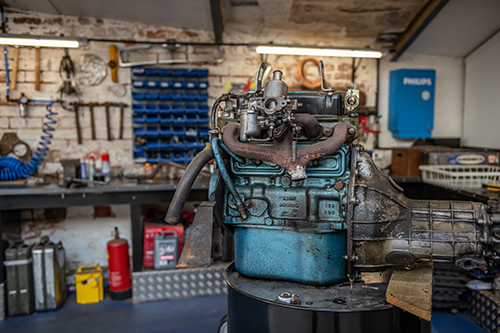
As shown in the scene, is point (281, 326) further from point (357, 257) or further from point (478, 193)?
point (478, 193)

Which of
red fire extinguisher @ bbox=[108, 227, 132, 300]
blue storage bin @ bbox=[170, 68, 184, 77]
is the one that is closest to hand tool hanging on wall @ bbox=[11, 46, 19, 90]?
blue storage bin @ bbox=[170, 68, 184, 77]

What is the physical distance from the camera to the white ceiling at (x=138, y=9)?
12.1 ft

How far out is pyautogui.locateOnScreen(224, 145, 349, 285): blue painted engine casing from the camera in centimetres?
159

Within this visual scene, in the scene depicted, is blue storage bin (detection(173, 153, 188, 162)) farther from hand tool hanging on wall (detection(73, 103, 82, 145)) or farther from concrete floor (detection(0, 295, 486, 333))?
concrete floor (detection(0, 295, 486, 333))

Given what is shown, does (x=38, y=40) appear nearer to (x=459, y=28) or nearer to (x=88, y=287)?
(x=88, y=287)

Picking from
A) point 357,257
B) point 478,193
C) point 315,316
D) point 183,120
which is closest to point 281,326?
point 315,316

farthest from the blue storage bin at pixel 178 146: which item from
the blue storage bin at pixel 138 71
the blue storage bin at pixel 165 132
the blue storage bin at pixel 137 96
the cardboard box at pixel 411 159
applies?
the cardboard box at pixel 411 159

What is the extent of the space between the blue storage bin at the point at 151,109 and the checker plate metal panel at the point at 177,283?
5.52 feet

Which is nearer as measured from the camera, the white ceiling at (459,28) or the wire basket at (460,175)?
the wire basket at (460,175)

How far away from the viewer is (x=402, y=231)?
1562mm

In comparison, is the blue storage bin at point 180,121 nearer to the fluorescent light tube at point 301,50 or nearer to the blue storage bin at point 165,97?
the blue storage bin at point 165,97

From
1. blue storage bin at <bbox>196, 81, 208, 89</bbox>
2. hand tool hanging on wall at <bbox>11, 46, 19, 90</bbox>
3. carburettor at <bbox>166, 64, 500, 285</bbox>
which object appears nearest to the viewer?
carburettor at <bbox>166, 64, 500, 285</bbox>

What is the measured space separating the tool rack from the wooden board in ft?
9.61

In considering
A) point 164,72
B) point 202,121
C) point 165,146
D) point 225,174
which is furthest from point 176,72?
point 225,174
